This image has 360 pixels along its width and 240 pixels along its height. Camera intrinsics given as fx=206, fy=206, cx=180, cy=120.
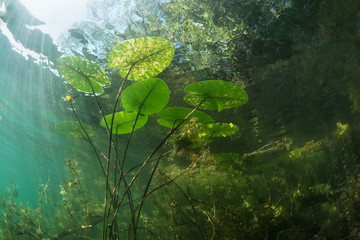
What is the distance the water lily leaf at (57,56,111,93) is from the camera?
9.62ft

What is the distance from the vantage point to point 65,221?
1151cm

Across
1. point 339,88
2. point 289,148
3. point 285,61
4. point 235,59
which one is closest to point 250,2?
point 235,59

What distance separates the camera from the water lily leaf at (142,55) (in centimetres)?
273

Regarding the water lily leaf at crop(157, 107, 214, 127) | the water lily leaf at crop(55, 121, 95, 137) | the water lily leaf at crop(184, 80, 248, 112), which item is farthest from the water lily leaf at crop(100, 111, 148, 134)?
the water lily leaf at crop(184, 80, 248, 112)

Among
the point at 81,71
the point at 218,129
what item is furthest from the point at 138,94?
the point at 218,129

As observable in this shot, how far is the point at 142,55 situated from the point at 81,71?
101 centimetres

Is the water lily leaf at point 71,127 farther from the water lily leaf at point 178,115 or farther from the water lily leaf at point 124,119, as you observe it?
the water lily leaf at point 178,115

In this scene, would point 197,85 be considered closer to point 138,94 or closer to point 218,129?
point 138,94

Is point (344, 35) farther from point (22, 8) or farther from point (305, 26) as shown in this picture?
point (22, 8)

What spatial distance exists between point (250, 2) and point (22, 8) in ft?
23.1

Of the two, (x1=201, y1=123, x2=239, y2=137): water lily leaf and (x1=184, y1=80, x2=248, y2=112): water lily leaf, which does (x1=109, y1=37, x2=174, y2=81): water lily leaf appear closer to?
(x1=184, y1=80, x2=248, y2=112): water lily leaf

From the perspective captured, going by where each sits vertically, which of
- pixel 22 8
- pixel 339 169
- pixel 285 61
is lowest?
pixel 339 169

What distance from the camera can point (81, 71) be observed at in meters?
3.12

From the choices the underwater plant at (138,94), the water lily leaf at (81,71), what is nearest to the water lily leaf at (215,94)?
the underwater plant at (138,94)
